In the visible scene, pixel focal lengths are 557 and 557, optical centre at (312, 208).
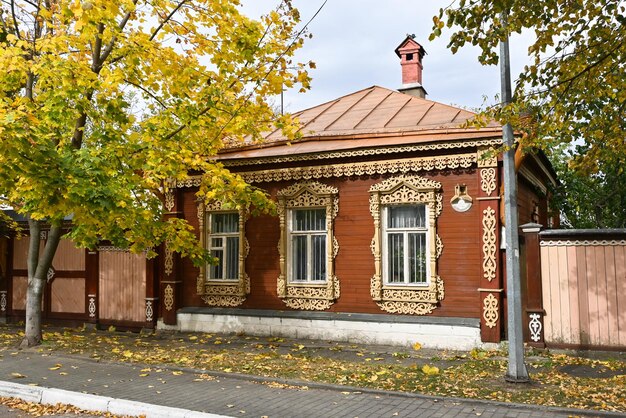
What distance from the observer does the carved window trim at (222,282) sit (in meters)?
12.5

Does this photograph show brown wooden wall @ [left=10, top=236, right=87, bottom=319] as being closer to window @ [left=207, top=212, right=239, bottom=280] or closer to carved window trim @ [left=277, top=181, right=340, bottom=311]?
window @ [left=207, top=212, right=239, bottom=280]

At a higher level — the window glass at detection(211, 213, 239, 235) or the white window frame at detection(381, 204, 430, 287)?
the window glass at detection(211, 213, 239, 235)

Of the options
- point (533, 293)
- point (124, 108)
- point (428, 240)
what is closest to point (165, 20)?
point (124, 108)

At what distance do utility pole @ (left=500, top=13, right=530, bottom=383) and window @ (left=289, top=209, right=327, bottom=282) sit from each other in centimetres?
496

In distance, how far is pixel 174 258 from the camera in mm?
13266

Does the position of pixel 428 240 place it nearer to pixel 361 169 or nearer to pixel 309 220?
pixel 361 169

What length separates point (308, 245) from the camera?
12062mm

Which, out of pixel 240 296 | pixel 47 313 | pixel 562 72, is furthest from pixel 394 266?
pixel 47 313

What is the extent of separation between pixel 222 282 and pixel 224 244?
2.88 feet

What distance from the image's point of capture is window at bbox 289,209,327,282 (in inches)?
470

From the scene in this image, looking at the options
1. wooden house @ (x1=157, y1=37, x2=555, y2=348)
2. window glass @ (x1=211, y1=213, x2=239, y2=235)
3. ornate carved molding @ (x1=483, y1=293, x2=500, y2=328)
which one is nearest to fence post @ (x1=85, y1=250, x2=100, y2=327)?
wooden house @ (x1=157, y1=37, x2=555, y2=348)

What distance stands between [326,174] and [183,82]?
351 cm

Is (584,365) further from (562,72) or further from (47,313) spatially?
(47,313)

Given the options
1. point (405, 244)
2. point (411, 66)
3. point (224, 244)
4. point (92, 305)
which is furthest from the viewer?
point (411, 66)
